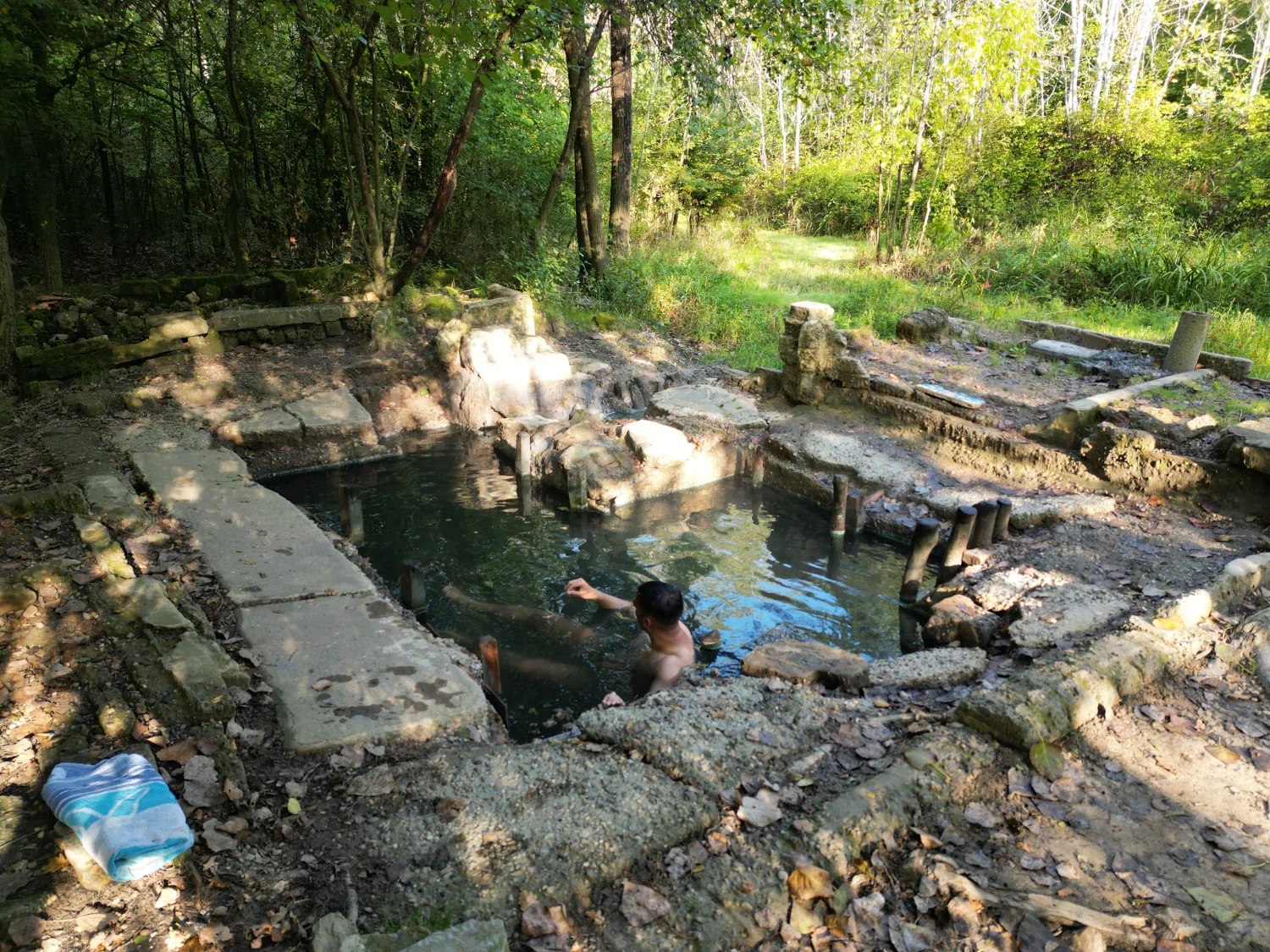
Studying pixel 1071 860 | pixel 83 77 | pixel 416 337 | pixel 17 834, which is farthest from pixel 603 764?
pixel 83 77

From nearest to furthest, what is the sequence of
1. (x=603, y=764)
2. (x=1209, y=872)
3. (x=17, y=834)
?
(x=17, y=834) → (x=1209, y=872) → (x=603, y=764)

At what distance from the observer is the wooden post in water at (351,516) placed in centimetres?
675

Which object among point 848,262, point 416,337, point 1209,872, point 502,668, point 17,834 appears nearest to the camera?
point 17,834

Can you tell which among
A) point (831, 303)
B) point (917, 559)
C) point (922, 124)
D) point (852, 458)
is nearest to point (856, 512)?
point (852, 458)

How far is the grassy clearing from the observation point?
10.9m

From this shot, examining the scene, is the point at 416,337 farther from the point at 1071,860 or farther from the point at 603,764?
the point at 1071,860

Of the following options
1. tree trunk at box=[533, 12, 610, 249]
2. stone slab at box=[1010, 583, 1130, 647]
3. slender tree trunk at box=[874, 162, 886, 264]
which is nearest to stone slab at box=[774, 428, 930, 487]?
stone slab at box=[1010, 583, 1130, 647]

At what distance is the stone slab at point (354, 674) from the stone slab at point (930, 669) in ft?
7.48

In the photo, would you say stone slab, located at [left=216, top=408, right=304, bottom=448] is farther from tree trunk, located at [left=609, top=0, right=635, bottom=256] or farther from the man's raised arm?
tree trunk, located at [left=609, top=0, right=635, bottom=256]

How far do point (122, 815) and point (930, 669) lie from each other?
12.8 feet

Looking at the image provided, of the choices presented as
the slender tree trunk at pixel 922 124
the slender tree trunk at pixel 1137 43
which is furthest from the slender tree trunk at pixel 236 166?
the slender tree trunk at pixel 1137 43

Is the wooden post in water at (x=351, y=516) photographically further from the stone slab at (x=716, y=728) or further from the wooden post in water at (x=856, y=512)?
the wooden post in water at (x=856, y=512)

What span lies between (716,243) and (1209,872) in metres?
15.1

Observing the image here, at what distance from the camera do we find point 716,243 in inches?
655
